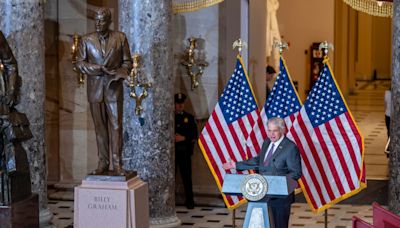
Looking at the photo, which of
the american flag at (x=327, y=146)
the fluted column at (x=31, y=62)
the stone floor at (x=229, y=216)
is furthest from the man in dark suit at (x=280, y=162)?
the fluted column at (x=31, y=62)

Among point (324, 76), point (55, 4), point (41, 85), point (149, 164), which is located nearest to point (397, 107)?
point (324, 76)

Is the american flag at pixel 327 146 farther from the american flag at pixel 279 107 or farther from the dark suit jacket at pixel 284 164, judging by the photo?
the dark suit jacket at pixel 284 164

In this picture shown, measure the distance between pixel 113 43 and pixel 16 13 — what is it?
5.48ft

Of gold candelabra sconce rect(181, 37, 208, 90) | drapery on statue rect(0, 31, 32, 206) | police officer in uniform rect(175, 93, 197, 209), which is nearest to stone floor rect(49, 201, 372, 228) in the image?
police officer in uniform rect(175, 93, 197, 209)

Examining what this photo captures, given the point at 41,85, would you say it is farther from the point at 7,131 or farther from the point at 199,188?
the point at 199,188

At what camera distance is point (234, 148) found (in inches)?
468

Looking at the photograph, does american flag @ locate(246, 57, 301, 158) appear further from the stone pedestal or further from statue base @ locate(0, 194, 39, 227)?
statue base @ locate(0, 194, 39, 227)

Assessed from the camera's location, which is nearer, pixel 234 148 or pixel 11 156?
pixel 11 156

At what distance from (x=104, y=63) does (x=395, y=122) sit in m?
3.61

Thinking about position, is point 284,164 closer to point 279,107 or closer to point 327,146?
point 327,146

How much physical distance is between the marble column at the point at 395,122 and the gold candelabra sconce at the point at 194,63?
128 inches

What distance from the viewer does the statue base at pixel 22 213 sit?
413 inches

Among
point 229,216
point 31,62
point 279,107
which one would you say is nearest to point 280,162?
point 279,107

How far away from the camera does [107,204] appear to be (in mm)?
10477
